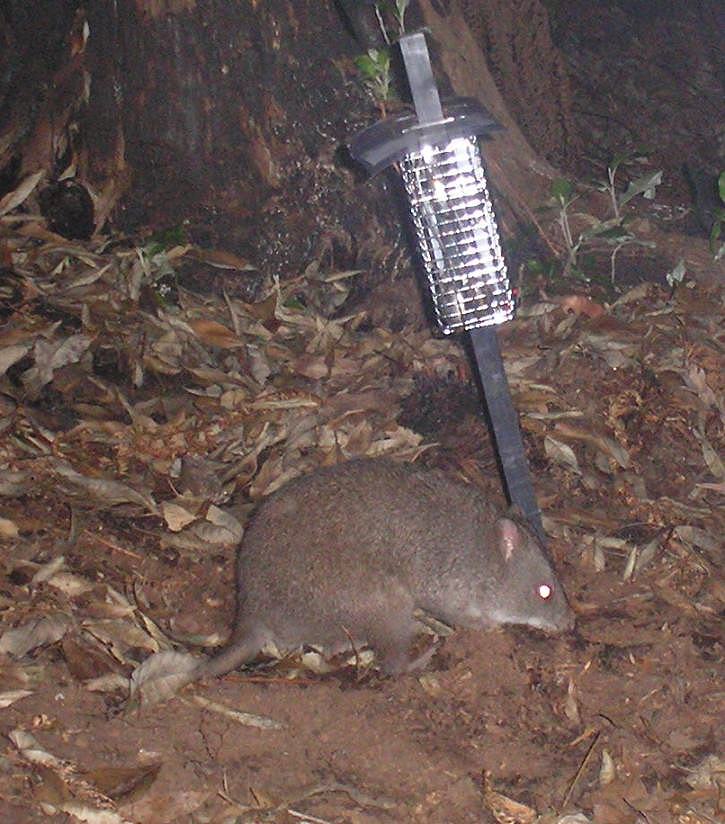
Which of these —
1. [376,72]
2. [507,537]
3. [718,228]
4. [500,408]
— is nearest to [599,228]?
[718,228]

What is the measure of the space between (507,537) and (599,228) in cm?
261

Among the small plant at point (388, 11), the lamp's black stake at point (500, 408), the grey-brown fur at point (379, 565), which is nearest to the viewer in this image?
the lamp's black stake at point (500, 408)

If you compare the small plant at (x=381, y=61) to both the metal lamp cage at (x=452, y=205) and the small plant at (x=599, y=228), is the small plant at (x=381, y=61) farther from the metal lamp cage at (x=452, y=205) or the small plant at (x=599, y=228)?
the metal lamp cage at (x=452, y=205)

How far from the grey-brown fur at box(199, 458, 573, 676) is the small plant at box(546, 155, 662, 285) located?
2174mm

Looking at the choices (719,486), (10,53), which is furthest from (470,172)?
(10,53)

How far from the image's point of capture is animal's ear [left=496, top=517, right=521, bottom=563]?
4.40 metres

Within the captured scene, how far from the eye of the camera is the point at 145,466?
4.96 metres

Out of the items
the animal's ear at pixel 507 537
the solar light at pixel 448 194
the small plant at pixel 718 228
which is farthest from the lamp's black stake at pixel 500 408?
the small plant at pixel 718 228

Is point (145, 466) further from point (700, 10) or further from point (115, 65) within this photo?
point (700, 10)

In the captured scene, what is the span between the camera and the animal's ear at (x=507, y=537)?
4398 mm

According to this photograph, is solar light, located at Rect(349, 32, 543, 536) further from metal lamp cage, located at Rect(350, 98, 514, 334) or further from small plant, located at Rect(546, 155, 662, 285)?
small plant, located at Rect(546, 155, 662, 285)

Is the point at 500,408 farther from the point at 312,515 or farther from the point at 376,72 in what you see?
the point at 376,72

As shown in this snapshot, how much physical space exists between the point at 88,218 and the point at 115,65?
80cm

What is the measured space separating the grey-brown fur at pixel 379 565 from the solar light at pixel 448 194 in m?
0.85
